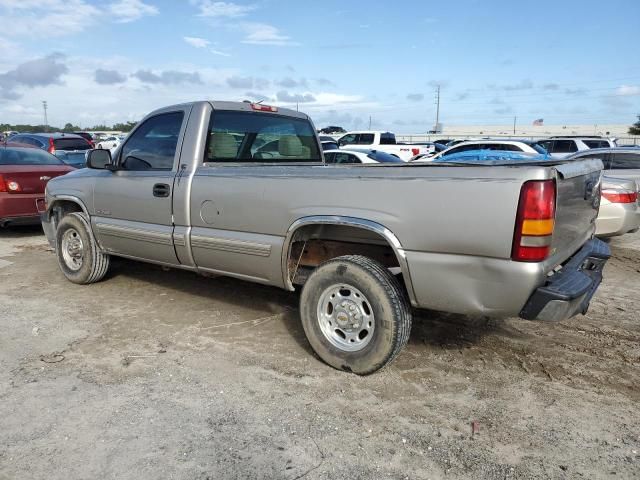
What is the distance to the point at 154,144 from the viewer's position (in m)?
4.84

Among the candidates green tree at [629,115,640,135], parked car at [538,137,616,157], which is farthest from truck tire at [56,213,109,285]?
green tree at [629,115,640,135]

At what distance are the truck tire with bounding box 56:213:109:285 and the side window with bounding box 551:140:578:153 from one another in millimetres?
17473

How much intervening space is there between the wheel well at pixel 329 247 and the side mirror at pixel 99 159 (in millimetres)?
2264

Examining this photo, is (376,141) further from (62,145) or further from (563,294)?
(563,294)

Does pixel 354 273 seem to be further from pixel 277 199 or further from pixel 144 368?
pixel 144 368

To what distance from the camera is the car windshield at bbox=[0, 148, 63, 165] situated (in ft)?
29.5

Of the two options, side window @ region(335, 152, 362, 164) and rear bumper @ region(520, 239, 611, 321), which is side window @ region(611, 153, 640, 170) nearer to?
side window @ region(335, 152, 362, 164)

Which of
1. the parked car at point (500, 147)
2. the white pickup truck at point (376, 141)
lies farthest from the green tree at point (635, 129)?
the parked car at point (500, 147)

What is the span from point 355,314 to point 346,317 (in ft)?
0.24

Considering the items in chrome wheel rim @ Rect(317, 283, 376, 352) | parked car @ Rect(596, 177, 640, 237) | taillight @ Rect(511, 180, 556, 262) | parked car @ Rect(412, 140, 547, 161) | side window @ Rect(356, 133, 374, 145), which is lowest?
chrome wheel rim @ Rect(317, 283, 376, 352)

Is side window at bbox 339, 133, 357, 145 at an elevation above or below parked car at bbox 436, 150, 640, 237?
above

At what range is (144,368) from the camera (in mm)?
3742

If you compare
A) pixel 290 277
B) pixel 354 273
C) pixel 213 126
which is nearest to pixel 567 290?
pixel 354 273

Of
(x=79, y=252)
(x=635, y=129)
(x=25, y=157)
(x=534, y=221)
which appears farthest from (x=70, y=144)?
(x=635, y=129)
